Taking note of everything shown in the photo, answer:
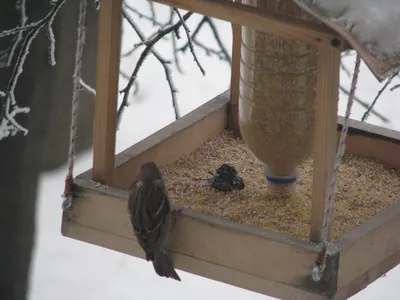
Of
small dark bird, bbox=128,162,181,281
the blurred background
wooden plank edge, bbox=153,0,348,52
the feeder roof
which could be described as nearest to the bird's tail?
small dark bird, bbox=128,162,181,281

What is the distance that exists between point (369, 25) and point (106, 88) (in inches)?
28.0

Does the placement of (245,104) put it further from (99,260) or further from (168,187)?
(99,260)

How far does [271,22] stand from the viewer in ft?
6.23

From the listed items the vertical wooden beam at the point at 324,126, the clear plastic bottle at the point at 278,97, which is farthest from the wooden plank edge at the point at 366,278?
the clear plastic bottle at the point at 278,97

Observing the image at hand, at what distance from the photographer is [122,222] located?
7.24ft

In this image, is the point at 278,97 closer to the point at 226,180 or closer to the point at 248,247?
the point at 226,180

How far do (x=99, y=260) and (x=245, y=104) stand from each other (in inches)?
103

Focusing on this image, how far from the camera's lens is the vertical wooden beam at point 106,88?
7.17 ft

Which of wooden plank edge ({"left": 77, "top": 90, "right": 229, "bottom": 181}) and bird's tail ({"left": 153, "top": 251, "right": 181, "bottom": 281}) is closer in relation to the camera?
bird's tail ({"left": 153, "top": 251, "right": 181, "bottom": 281})

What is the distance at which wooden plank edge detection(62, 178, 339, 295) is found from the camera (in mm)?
2006

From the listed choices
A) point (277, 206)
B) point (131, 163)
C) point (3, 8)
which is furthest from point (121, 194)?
point (3, 8)

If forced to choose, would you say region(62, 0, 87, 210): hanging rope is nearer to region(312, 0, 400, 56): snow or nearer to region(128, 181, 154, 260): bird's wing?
region(128, 181, 154, 260): bird's wing

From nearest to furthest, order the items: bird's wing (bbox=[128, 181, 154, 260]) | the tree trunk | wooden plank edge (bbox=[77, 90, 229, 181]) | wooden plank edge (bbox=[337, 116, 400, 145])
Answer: bird's wing (bbox=[128, 181, 154, 260]) → wooden plank edge (bbox=[77, 90, 229, 181]) → wooden plank edge (bbox=[337, 116, 400, 145]) → the tree trunk

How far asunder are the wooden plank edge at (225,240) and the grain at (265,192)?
0.55 ft
